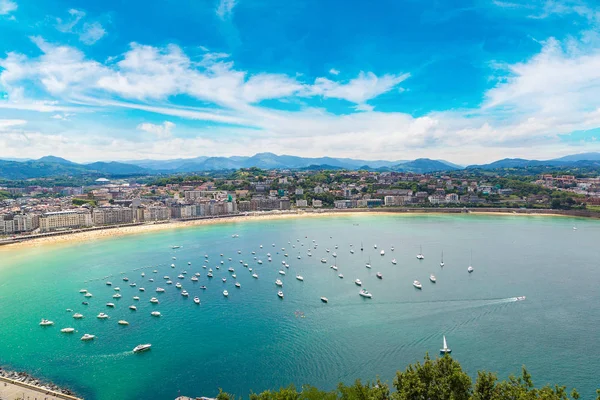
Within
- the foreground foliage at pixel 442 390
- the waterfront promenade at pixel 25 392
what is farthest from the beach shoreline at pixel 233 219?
the foreground foliage at pixel 442 390

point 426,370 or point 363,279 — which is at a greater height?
point 426,370

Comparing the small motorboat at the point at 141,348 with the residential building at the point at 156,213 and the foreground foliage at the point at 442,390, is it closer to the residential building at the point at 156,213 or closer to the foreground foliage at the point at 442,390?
the foreground foliage at the point at 442,390

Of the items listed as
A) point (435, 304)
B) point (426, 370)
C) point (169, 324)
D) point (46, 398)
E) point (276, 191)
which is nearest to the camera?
point (426, 370)

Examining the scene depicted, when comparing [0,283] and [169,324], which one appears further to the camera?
[0,283]

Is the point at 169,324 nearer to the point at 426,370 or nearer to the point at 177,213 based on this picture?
the point at 426,370

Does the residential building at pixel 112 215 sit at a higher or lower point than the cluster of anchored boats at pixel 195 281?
higher

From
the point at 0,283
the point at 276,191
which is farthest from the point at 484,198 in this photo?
the point at 0,283

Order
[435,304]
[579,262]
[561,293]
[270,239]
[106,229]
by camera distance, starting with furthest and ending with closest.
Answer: [106,229] → [270,239] → [579,262] → [561,293] → [435,304]
